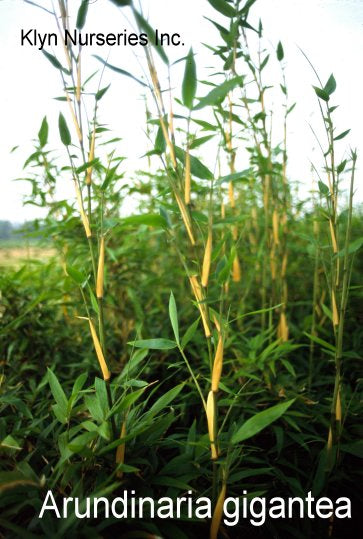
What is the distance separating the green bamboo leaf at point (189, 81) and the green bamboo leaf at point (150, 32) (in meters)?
0.03

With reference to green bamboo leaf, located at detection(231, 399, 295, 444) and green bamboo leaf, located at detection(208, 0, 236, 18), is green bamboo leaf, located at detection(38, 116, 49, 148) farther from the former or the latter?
green bamboo leaf, located at detection(231, 399, 295, 444)

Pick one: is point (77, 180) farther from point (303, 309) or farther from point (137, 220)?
point (303, 309)

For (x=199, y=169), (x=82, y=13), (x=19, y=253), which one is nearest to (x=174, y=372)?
(x=199, y=169)

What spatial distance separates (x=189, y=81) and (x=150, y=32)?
66 mm

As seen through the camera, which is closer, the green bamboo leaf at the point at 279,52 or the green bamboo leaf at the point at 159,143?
the green bamboo leaf at the point at 159,143

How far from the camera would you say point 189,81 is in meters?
0.44

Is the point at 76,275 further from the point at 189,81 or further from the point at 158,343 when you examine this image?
the point at 189,81

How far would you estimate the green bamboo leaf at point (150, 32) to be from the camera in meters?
0.39

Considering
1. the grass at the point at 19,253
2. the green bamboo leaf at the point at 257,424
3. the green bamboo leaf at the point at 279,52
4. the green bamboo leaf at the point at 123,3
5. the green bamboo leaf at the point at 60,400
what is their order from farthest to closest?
the grass at the point at 19,253 → the green bamboo leaf at the point at 279,52 → the green bamboo leaf at the point at 60,400 → the green bamboo leaf at the point at 257,424 → the green bamboo leaf at the point at 123,3

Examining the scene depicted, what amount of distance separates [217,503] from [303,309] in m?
1.03

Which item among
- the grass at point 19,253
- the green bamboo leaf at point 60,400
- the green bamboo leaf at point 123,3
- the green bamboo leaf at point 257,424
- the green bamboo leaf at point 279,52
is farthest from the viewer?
the grass at point 19,253

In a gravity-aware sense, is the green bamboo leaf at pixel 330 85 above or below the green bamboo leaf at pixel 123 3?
above

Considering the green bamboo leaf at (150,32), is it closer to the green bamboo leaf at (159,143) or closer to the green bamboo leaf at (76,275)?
the green bamboo leaf at (159,143)

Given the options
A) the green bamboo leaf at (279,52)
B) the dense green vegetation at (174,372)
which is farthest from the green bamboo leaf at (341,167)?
the green bamboo leaf at (279,52)
